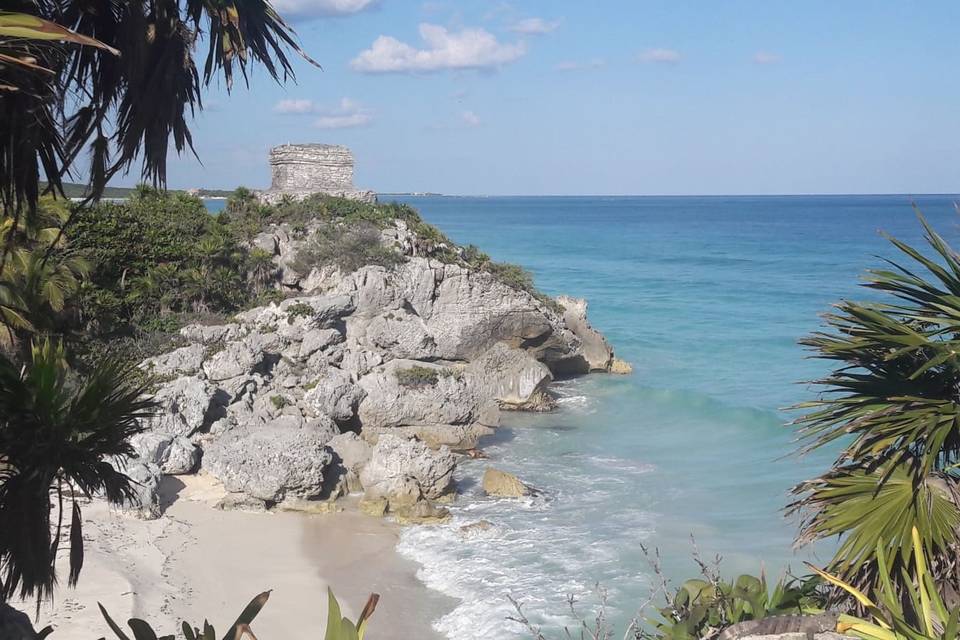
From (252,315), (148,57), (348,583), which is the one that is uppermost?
(148,57)

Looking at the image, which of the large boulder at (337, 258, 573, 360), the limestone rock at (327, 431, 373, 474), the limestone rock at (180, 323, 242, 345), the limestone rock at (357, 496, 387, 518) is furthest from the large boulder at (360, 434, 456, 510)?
the large boulder at (337, 258, 573, 360)

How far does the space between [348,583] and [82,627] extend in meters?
3.30

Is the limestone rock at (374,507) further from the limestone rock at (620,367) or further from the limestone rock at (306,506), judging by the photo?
the limestone rock at (620,367)

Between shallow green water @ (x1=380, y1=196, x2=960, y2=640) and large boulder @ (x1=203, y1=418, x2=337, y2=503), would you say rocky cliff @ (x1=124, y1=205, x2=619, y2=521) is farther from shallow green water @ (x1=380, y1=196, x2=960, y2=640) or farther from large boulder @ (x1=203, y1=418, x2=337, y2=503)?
shallow green water @ (x1=380, y1=196, x2=960, y2=640)

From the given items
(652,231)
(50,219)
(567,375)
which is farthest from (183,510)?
(652,231)

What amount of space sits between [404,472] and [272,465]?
206cm

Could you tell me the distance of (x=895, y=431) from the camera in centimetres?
464

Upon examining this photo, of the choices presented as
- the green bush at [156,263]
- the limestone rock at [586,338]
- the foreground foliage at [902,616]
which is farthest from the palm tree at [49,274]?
the limestone rock at [586,338]

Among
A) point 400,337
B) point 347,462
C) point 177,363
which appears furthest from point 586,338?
point 177,363

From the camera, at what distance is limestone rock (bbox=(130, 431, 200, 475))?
44.3ft

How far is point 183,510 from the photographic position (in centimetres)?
1268

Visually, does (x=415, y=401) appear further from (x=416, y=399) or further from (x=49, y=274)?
(x=49, y=274)

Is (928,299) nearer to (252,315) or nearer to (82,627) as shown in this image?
(82,627)

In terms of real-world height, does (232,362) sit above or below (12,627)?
below
